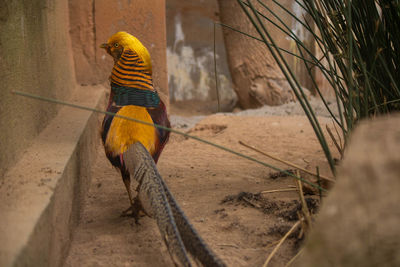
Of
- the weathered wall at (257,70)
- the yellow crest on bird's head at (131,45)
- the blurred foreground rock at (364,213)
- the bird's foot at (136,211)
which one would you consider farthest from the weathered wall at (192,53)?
the blurred foreground rock at (364,213)

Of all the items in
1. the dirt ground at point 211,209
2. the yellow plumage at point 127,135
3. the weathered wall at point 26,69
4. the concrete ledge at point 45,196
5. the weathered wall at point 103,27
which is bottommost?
the dirt ground at point 211,209

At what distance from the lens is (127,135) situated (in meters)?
1.70

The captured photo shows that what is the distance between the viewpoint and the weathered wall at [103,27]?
3604 mm

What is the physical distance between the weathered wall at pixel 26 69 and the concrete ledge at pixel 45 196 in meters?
0.07

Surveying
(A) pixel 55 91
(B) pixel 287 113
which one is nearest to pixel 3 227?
(A) pixel 55 91

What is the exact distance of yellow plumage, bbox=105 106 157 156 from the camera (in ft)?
5.53

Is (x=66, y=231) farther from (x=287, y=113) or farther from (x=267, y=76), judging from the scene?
(x=267, y=76)

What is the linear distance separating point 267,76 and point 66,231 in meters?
4.05

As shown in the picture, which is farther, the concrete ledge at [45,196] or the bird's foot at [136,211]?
the bird's foot at [136,211]

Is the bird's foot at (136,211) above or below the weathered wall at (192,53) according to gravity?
below

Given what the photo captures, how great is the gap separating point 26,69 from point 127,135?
54cm

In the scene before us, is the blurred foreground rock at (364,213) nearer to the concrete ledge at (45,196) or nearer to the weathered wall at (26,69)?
the concrete ledge at (45,196)

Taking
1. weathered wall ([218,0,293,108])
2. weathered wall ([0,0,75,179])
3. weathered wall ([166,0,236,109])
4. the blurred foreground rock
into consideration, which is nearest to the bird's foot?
weathered wall ([0,0,75,179])

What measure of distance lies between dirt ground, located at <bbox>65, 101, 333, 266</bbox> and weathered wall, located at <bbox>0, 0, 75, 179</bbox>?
44 centimetres
